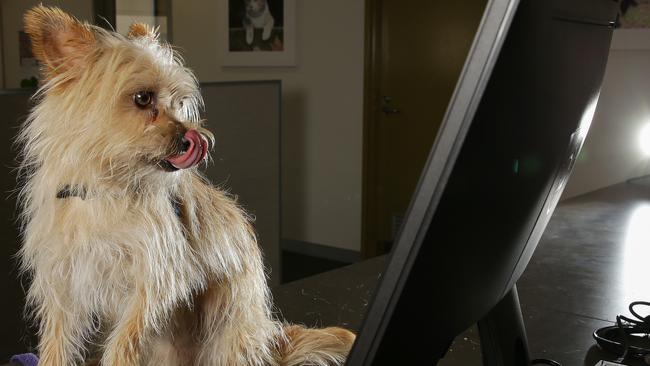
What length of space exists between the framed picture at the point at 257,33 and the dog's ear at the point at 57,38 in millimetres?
4653

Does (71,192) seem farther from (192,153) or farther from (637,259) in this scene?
(637,259)

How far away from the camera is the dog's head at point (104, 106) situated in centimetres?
56

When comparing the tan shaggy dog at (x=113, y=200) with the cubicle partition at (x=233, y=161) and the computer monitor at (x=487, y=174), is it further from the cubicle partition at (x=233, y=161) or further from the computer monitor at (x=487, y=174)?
the cubicle partition at (x=233, y=161)

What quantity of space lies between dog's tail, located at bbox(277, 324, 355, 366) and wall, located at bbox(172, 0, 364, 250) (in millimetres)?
4206

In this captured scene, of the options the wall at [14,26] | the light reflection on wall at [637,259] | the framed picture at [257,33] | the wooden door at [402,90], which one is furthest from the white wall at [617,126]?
the wall at [14,26]

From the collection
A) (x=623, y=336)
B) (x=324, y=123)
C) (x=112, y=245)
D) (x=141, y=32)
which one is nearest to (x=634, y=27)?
(x=324, y=123)

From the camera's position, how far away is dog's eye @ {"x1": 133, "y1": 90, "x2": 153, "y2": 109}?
22.7 inches

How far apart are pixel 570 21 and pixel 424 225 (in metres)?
0.18

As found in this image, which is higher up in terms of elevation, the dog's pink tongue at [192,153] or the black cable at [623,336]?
the dog's pink tongue at [192,153]

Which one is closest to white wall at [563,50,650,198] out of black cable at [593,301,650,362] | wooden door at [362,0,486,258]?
wooden door at [362,0,486,258]

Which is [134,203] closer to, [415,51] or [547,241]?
[547,241]

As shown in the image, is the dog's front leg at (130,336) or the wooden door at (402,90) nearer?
the dog's front leg at (130,336)

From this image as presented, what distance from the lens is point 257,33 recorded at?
533 cm

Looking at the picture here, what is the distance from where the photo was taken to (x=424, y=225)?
44cm
